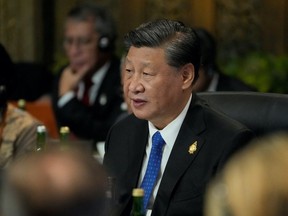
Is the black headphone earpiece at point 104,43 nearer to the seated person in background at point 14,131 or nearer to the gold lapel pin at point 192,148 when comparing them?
the seated person in background at point 14,131

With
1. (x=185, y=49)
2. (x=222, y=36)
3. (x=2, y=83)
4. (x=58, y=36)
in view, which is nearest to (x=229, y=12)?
(x=222, y=36)

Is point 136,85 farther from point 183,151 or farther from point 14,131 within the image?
point 14,131

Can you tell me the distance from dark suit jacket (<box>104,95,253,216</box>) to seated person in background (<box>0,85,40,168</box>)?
0.77 meters

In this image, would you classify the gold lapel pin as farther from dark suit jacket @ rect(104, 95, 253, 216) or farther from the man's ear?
the man's ear

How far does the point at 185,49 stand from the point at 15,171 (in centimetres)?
181

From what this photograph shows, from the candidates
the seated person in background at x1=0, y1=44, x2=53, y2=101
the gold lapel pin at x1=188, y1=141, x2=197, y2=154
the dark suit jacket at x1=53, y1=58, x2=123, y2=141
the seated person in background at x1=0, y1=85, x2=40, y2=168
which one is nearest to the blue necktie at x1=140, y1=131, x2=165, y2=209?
the gold lapel pin at x1=188, y1=141, x2=197, y2=154

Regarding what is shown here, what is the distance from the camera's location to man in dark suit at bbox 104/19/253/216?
11.0ft

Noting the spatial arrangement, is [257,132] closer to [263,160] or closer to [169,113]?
[169,113]

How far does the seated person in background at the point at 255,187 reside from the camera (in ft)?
5.23

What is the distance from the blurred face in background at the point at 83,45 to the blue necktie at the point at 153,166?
2769 mm

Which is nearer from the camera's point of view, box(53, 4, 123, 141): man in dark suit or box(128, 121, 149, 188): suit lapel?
box(128, 121, 149, 188): suit lapel

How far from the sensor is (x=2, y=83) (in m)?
4.35

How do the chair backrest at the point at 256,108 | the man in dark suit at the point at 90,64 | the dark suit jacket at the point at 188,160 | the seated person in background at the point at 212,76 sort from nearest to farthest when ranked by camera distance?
the dark suit jacket at the point at 188,160, the chair backrest at the point at 256,108, the seated person in background at the point at 212,76, the man in dark suit at the point at 90,64

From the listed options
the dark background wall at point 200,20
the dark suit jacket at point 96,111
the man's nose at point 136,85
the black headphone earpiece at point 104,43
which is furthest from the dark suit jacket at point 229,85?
the man's nose at point 136,85
